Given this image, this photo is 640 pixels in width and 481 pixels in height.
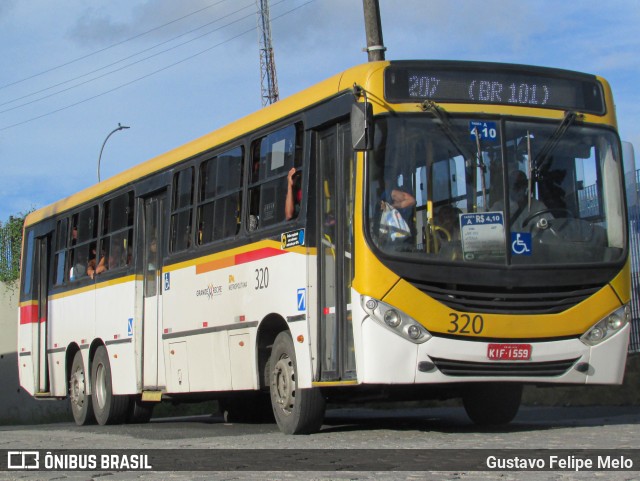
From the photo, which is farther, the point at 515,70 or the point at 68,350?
the point at 68,350

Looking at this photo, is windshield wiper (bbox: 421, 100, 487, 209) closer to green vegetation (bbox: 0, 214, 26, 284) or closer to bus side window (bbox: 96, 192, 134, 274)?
bus side window (bbox: 96, 192, 134, 274)

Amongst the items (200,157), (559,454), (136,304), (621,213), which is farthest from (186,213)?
(559,454)

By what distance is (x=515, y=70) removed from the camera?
38.2ft

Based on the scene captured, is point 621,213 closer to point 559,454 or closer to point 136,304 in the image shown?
point 559,454

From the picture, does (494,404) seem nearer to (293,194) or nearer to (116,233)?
(293,194)

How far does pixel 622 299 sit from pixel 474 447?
2.47 metres

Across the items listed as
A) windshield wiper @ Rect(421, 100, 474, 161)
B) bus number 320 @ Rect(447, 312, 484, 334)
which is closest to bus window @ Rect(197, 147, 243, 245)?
windshield wiper @ Rect(421, 100, 474, 161)

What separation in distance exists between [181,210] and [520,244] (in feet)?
17.9

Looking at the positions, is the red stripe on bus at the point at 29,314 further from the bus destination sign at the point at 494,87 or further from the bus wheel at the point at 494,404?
the bus destination sign at the point at 494,87

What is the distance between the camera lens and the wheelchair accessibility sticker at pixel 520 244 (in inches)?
433

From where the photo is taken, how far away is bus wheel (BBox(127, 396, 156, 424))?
17828mm

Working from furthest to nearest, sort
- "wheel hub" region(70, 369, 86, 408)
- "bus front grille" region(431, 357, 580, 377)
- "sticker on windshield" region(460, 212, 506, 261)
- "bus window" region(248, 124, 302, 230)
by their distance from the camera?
"wheel hub" region(70, 369, 86, 408) → "bus window" region(248, 124, 302, 230) → "sticker on windshield" region(460, 212, 506, 261) → "bus front grille" region(431, 357, 580, 377)

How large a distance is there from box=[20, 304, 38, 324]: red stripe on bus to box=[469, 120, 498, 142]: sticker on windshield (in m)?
11.3

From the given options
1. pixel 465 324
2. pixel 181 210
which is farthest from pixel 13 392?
pixel 465 324
